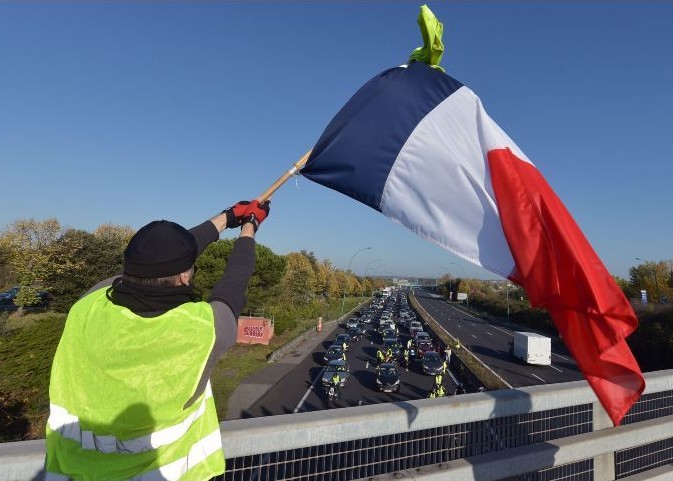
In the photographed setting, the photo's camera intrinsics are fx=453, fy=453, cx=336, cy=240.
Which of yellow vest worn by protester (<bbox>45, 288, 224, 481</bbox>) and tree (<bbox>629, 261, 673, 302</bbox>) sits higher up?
yellow vest worn by protester (<bbox>45, 288, 224, 481</bbox>)

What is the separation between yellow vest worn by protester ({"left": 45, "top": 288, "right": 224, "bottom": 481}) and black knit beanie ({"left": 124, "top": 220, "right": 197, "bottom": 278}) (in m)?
0.14

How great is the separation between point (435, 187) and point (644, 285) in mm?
54925

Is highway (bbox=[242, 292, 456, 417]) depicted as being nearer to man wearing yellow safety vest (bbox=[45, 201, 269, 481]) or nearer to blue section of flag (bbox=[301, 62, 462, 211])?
blue section of flag (bbox=[301, 62, 462, 211])

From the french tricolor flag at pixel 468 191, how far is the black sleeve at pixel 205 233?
4.24ft

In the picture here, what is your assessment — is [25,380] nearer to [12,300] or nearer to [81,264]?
[81,264]

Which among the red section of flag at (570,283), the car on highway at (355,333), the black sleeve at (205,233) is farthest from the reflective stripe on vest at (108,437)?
the car on highway at (355,333)

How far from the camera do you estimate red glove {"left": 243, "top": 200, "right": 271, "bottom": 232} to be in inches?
93.1

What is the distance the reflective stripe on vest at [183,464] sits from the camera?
4.69 ft

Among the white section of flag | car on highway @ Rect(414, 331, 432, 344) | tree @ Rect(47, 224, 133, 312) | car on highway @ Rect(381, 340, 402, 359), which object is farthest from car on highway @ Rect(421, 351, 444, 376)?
tree @ Rect(47, 224, 133, 312)

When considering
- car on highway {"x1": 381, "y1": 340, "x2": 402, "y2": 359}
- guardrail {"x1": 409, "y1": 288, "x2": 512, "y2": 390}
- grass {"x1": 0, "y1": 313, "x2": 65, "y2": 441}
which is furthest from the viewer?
car on highway {"x1": 381, "y1": 340, "x2": 402, "y2": 359}

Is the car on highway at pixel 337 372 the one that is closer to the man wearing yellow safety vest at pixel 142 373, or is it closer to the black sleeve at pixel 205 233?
the black sleeve at pixel 205 233

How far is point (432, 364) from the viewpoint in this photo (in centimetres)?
2497

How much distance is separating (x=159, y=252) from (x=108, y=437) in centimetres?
59

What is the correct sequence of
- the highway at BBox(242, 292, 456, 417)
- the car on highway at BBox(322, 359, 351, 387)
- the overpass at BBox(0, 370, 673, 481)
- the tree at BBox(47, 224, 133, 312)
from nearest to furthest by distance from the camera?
A: the overpass at BBox(0, 370, 673, 481) → the highway at BBox(242, 292, 456, 417) → the car on highway at BBox(322, 359, 351, 387) → the tree at BBox(47, 224, 133, 312)
